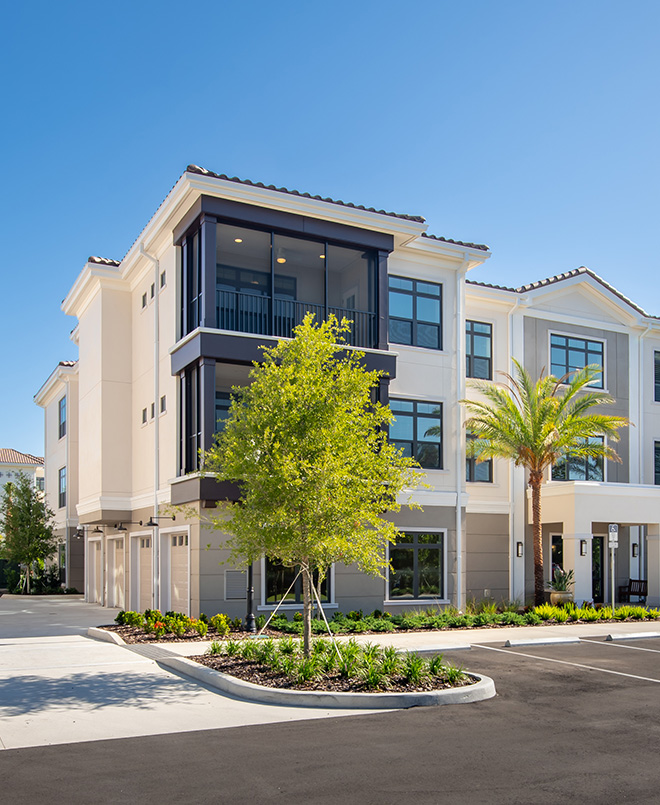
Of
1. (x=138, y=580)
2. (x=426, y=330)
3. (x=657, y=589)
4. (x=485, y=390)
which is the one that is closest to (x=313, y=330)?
(x=426, y=330)

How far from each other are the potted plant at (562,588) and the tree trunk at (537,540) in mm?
735

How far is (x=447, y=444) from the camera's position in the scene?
23062 mm

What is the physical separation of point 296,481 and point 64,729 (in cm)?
448

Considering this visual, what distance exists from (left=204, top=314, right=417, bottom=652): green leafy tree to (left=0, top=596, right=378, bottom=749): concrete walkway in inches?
93.6

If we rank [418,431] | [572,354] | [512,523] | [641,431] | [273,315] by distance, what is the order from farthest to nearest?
[641,431]
[572,354]
[512,523]
[418,431]
[273,315]

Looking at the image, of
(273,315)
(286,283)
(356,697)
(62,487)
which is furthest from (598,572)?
(62,487)

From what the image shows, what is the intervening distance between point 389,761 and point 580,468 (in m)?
21.0

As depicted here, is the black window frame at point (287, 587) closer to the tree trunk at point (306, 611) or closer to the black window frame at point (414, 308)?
the tree trunk at point (306, 611)

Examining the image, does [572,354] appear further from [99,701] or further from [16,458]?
[16,458]

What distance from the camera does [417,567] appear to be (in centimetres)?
2222

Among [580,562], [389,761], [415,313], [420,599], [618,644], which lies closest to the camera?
[389,761]

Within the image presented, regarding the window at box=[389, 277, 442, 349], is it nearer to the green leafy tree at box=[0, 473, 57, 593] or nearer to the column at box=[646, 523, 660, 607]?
the column at box=[646, 523, 660, 607]

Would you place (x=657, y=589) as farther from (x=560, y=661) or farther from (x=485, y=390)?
(x=560, y=661)

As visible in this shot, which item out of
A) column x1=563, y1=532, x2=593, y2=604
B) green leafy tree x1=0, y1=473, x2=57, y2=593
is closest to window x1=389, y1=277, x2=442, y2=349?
column x1=563, y1=532, x2=593, y2=604
